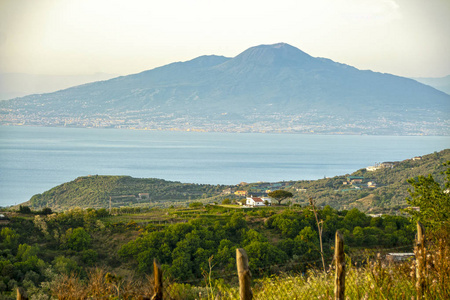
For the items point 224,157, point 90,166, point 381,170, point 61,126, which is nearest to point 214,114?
point 61,126

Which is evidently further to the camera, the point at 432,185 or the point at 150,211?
the point at 150,211

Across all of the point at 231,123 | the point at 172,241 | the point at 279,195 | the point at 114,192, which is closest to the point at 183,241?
the point at 172,241

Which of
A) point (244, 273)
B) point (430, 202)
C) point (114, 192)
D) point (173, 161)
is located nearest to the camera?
point (244, 273)

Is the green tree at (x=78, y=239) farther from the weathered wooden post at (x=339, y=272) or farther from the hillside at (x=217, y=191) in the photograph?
the hillside at (x=217, y=191)

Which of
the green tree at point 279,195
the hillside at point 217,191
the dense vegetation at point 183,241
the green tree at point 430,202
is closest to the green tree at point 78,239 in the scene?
the dense vegetation at point 183,241

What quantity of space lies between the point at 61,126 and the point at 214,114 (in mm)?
→ 59978

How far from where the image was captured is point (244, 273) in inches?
109

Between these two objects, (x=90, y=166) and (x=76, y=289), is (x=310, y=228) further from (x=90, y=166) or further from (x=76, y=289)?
(x=90, y=166)

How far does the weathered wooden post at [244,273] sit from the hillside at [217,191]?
3919 centimetres

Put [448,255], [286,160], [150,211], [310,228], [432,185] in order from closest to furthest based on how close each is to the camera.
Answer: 1. [448,255]
2. [432,185]
3. [310,228]
4. [150,211]
5. [286,160]

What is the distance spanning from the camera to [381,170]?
5734 centimetres

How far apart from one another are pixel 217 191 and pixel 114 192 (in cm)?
1101

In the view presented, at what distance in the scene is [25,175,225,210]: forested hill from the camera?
45188 millimetres

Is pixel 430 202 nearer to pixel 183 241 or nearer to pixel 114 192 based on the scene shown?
pixel 183 241
